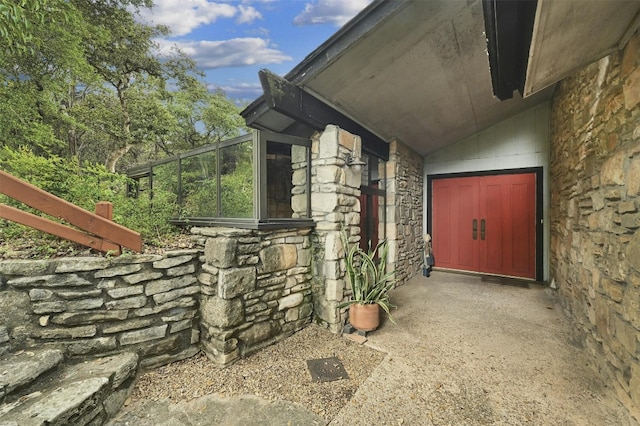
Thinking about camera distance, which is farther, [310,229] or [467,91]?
[467,91]

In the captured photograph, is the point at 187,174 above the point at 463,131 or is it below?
below

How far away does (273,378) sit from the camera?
74.2 inches

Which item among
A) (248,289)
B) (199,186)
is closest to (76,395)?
(248,289)

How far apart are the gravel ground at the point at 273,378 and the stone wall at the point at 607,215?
5.25 ft

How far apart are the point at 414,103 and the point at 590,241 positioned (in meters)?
2.23

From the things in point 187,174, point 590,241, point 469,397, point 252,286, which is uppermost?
point 187,174

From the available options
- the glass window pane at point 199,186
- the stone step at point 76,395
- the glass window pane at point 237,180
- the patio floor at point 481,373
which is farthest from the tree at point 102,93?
the patio floor at point 481,373

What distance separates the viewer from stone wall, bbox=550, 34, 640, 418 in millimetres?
1423

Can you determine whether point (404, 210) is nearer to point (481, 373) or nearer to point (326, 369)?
point (481, 373)

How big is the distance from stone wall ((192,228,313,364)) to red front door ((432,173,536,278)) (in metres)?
3.88

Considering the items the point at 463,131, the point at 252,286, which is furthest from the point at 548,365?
the point at 463,131

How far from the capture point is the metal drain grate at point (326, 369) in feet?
6.20

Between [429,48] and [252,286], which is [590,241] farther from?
[252,286]

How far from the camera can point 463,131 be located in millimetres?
4465
